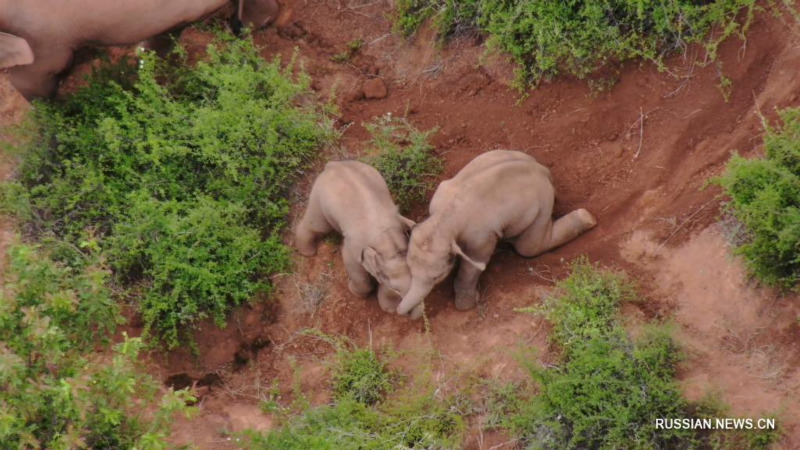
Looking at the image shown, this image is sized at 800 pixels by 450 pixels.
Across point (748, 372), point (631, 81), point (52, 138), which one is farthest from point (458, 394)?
point (52, 138)

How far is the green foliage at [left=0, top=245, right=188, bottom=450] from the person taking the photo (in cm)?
471

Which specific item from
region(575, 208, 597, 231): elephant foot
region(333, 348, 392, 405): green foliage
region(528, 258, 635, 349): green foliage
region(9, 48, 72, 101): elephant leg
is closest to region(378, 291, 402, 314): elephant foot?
region(333, 348, 392, 405): green foliage

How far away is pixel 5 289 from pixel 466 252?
3676 mm

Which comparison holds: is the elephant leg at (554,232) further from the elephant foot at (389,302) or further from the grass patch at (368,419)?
the grass patch at (368,419)

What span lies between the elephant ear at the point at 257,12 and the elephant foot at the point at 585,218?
13.8ft

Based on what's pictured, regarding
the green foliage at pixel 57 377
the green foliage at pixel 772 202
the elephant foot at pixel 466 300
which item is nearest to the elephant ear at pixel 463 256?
the elephant foot at pixel 466 300

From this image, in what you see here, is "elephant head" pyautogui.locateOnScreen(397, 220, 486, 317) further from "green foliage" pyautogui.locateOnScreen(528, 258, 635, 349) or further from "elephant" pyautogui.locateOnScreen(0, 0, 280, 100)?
"elephant" pyautogui.locateOnScreen(0, 0, 280, 100)

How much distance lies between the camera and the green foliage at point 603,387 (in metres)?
5.53

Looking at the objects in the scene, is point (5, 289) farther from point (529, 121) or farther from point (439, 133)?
point (529, 121)

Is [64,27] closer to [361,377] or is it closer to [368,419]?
[361,377]

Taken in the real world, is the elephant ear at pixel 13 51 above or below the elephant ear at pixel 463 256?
above

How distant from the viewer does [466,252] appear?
22.0 feet

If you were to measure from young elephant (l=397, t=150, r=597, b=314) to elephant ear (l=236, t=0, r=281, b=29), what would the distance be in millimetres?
3270

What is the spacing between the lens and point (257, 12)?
844 centimetres
